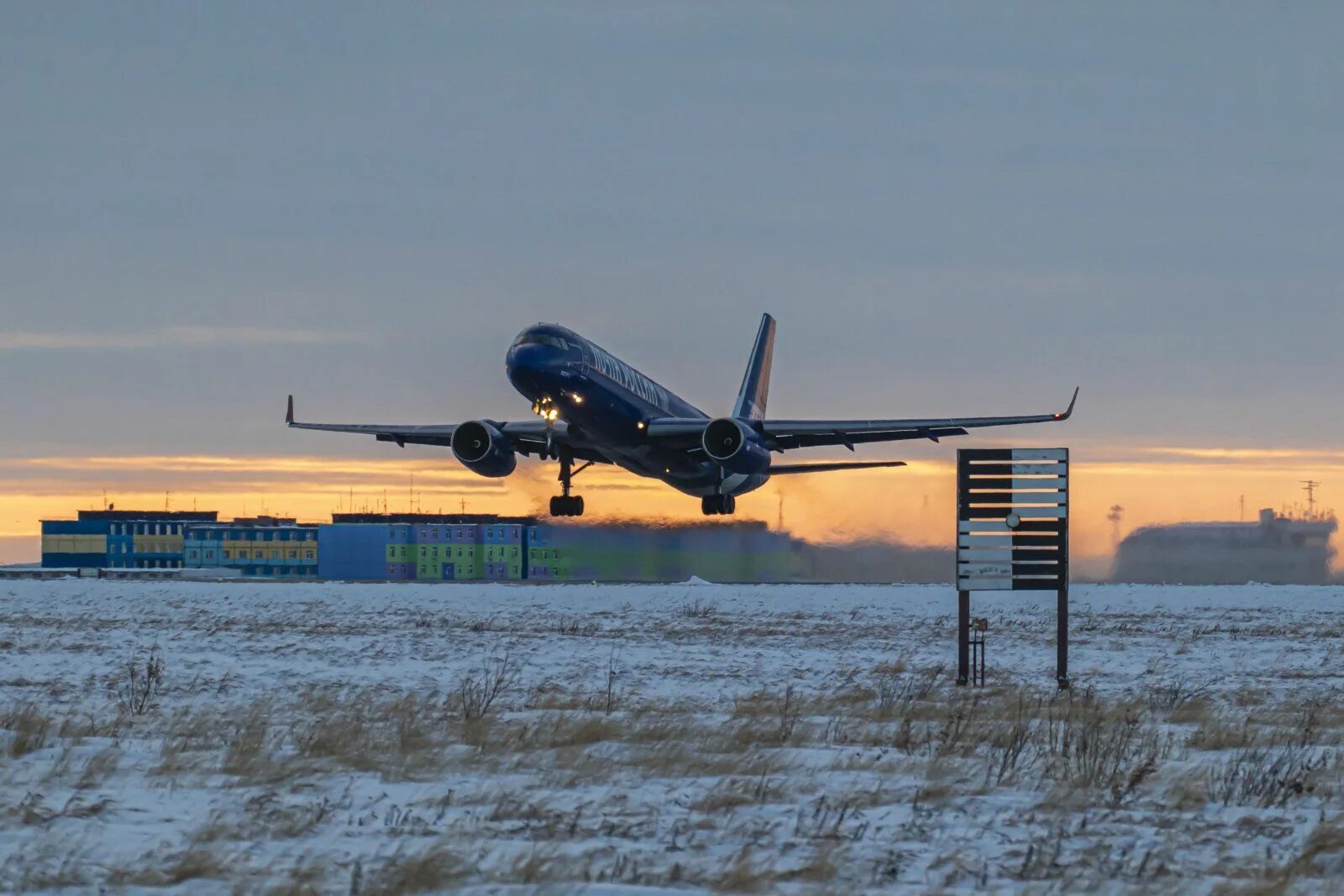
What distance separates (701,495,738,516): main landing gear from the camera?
5403 centimetres

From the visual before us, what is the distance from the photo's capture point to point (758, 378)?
7275 centimetres

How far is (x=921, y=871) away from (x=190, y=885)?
4.47 metres

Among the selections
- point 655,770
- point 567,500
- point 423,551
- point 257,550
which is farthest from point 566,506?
point 257,550

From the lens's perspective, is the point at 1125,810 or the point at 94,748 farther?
the point at 94,748

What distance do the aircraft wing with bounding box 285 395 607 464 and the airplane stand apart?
0.05 m

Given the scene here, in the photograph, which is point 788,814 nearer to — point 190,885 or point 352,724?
point 190,885

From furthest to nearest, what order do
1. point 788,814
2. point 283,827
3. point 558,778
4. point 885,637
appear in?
point 885,637
point 558,778
point 788,814
point 283,827

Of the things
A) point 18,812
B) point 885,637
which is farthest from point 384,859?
point 885,637

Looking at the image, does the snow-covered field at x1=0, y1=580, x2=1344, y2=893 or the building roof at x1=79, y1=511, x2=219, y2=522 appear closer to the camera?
the snow-covered field at x1=0, y1=580, x2=1344, y2=893

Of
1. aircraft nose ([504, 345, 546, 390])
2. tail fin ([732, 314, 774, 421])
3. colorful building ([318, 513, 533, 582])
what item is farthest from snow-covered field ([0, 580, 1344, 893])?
colorful building ([318, 513, 533, 582])

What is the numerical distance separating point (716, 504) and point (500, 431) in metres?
9.76

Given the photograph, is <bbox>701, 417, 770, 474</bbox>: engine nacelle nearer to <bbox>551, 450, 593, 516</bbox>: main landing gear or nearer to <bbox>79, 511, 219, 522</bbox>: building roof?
<bbox>551, 450, 593, 516</bbox>: main landing gear

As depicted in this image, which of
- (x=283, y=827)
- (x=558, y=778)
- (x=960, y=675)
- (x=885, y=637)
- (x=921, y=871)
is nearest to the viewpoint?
(x=921, y=871)

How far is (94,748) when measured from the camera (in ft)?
48.3
